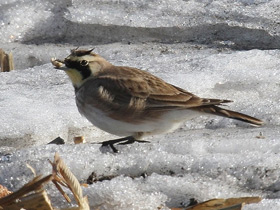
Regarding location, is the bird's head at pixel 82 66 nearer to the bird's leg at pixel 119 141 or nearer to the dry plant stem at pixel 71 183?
the bird's leg at pixel 119 141

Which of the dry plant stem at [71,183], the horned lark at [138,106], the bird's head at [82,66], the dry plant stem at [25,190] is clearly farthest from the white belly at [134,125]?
the dry plant stem at [25,190]

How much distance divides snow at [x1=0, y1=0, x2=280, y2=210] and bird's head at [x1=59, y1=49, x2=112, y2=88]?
36 centimetres

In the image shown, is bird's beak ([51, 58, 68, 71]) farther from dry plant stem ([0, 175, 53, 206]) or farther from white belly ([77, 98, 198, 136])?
dry plant stem ([0, 175, 53, 206])

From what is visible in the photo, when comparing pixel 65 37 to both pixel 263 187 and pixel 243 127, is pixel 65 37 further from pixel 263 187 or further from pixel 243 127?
pixel 263 187

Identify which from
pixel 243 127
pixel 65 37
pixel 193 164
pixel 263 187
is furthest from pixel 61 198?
pixel 65 37

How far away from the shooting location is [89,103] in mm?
4867

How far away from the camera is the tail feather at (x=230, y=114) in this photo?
4719 millimetres

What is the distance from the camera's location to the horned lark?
4.78 meters

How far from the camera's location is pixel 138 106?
4.81 m

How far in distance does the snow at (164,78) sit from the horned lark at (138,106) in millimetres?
164

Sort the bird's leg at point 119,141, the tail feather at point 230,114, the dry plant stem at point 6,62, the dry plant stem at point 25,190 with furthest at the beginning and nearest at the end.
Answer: the dry plant stem at point 6,62 → the tail feather at point 230,114 → the bird's leg at point 119,141 → the dry plant stem at point 25,190

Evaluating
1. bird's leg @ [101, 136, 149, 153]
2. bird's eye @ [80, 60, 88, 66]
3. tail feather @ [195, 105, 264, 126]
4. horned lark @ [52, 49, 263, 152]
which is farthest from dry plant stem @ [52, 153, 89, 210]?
bird's eye @ [80, 60, 88, 66]

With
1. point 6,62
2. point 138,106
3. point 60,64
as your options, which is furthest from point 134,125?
point 6,62

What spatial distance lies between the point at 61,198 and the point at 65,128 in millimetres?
1403
